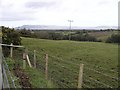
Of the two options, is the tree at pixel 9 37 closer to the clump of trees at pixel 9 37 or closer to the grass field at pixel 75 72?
the clump of trees at pixel 9 37

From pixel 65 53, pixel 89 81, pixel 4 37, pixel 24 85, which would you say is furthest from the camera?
pixel 65 53

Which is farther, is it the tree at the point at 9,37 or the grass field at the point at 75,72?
the tree at the point at 9,37

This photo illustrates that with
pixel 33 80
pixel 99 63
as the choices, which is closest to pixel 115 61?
pixel 99 63

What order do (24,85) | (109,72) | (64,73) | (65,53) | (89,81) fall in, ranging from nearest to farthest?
(24,85) → (89,81) → (64,73) → (109,72) → (65,53)

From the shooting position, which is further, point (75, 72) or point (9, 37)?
point (9, 37)

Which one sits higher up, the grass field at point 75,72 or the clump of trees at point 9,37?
the clump of trees at point 9,37

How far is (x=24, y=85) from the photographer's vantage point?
8711mm

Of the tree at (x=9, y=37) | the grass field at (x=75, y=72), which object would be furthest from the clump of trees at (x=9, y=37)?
the grass field at (x=75, y=72)

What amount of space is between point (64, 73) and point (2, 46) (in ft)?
A: 24.2

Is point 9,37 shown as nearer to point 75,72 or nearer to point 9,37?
point 9,37

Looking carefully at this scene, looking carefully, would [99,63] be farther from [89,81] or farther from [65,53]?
[89,81]

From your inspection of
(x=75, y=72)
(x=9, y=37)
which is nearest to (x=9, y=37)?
(x=9, y=37)

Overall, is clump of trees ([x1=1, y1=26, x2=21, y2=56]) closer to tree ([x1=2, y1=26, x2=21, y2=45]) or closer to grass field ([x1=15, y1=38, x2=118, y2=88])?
tree ([x1=2, y1=26, x2=21, y2=45])

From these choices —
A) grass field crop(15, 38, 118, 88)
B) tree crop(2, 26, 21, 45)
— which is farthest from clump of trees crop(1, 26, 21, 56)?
grass field crop(15, 38, 118, 88)
